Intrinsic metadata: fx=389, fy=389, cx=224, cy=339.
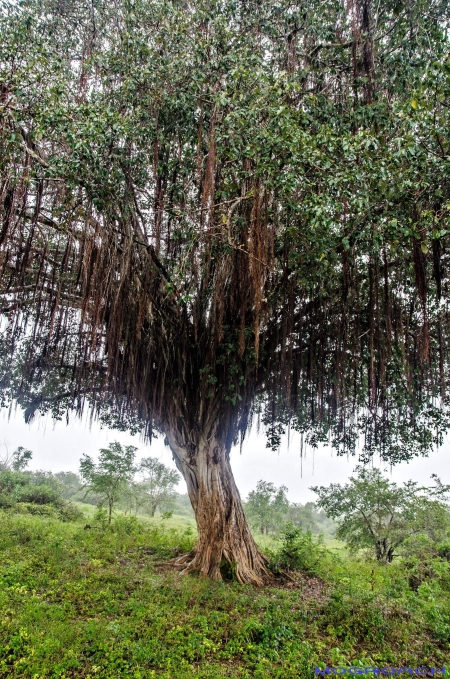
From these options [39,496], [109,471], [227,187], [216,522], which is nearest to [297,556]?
[216,522]

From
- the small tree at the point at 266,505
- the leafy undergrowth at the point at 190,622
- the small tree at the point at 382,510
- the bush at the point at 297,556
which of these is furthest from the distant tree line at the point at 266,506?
the leafy undergrowth at the point at 190,622

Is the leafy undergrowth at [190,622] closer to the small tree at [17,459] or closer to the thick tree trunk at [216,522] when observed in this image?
the thick tree trunk at [216,522]

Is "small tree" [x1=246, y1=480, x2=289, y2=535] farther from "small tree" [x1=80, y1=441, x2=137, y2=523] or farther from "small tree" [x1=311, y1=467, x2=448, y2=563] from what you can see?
"small tree" [x1=80, y1=441, x2=137, y2=523]

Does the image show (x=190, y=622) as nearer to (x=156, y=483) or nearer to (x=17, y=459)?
(x=17, y=459)

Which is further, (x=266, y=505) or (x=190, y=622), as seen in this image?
(x=266, y=505)

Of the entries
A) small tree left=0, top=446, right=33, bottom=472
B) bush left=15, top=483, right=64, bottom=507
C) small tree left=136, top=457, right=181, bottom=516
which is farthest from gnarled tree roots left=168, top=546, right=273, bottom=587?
small tree left=136, top=457, right=181, bottom=516

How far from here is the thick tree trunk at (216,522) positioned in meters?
5.43

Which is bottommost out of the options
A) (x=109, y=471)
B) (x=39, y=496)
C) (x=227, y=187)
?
(x=39, y=496)

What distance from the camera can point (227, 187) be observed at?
13.1 ft

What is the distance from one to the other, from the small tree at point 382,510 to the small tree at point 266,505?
564 cm

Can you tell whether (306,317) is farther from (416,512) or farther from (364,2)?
(416,512)

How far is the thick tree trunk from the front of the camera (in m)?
5.43

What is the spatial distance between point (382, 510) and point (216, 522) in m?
6.30

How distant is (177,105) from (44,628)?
16.2 ft
